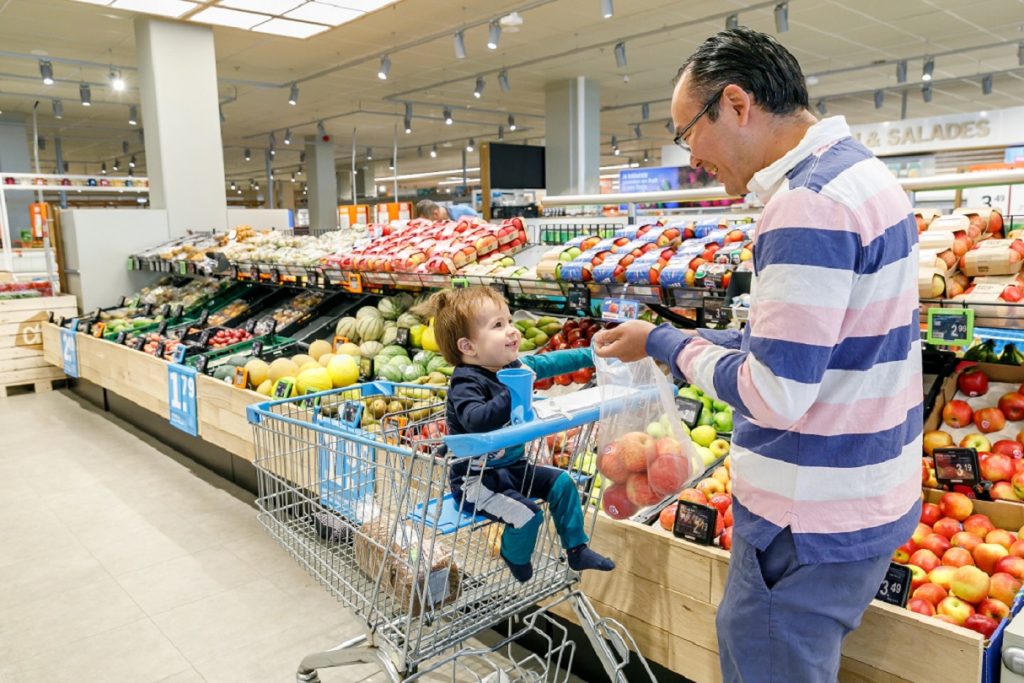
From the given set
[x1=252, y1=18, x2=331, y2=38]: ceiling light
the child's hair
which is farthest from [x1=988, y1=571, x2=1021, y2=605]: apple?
[x1=252, y1=18, x2=331, y2=38]: ceiling light

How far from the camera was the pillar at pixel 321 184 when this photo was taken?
19531 mm

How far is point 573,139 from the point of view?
13.0 m

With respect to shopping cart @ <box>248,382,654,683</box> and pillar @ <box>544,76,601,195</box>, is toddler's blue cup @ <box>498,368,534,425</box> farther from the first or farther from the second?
pillar @ <box>544,76,601,195</box>

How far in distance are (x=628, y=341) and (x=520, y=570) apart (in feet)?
2.39

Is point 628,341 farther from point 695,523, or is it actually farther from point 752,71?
point 695,523

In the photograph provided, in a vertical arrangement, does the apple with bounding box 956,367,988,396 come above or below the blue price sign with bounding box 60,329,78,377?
above

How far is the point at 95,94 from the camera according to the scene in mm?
13430

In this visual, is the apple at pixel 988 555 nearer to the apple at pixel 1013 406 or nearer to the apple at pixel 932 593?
the apple at pixel 932 593

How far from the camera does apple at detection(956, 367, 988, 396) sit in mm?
2348

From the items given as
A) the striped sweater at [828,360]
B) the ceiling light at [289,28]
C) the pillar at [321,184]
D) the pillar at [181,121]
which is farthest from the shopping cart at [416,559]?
the pillar at [321,184]

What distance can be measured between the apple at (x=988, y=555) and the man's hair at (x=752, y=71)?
4.14 ft

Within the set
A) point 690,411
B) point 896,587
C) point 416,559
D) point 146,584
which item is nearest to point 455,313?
point 416,559

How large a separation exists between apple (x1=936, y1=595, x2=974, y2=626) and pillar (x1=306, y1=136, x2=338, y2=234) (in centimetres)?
1896

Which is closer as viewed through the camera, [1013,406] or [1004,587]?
[1004,587]
